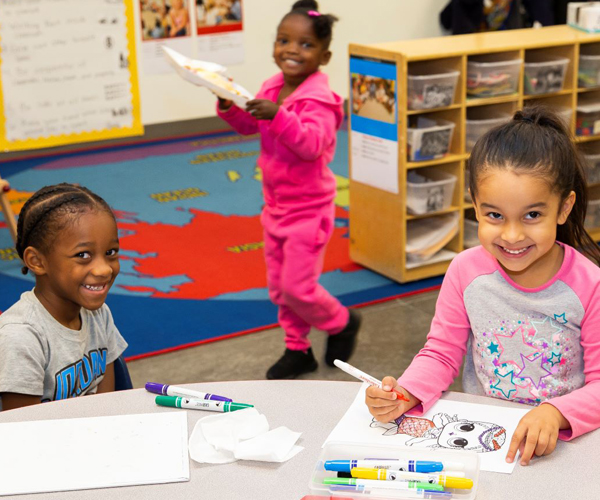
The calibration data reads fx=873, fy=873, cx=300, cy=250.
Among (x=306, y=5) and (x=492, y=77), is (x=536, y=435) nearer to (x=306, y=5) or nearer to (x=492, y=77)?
(x=306, y=5)

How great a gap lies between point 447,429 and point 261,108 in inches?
55.2

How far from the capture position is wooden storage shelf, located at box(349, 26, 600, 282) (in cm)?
349

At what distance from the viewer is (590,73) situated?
395 cm

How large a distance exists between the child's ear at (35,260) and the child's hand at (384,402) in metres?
0.68

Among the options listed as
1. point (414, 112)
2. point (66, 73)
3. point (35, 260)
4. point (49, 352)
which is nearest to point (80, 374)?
point (49, 352)

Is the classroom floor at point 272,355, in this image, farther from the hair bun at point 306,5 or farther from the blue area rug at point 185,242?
the hair bun at point 306,5

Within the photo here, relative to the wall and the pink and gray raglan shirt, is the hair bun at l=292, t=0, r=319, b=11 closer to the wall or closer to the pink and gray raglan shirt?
the pink and gray raglan shirt

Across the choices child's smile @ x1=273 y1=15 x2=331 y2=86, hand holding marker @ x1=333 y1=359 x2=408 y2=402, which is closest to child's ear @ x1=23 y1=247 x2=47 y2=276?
hand holding marker @ x1=333 y1=359 x2=408 y2=402

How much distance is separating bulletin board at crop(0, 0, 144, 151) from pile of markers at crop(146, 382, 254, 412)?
469 cm

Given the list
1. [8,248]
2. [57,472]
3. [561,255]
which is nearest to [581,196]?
[561,255]

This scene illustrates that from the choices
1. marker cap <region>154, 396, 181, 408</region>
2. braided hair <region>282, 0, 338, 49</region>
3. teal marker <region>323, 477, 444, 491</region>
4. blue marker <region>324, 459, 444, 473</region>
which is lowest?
marker cap <region>154, 396, 181, 408</region>

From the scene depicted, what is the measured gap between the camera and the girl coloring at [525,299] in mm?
1311

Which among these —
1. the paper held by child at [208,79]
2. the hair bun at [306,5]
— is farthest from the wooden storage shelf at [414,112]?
the paper held by child at [208,79]

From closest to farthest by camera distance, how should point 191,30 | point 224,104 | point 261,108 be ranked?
point 261,108 < point 224,104 < point 191,30
